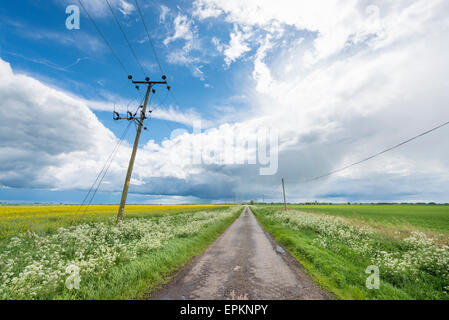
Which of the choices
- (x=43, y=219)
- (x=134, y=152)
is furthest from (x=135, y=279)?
(x=43, y=219)

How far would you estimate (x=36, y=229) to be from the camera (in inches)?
500

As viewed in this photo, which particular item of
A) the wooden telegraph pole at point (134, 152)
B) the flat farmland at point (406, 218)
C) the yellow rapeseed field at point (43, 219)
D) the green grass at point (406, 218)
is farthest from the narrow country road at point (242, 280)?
the flat farmland at point (406, 218)

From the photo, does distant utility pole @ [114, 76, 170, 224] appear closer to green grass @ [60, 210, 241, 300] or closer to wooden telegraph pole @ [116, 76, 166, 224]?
wooden telegraph pole @ [116, 76, 166, 224]

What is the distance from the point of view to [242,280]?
6.04 metres

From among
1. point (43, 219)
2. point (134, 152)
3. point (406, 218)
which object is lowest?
point (406, 218)

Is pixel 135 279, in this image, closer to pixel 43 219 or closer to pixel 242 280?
pixel 242 280

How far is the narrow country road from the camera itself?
507 centimetres

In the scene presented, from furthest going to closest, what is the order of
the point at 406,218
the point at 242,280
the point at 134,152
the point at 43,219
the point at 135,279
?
the point at 406,218, the point at 43,219, the point at 134,152, the point at 242,280, the point at 135,279

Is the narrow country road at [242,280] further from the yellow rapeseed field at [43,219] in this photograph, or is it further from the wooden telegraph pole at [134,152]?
the yellow rapeseed field at [43,219]
